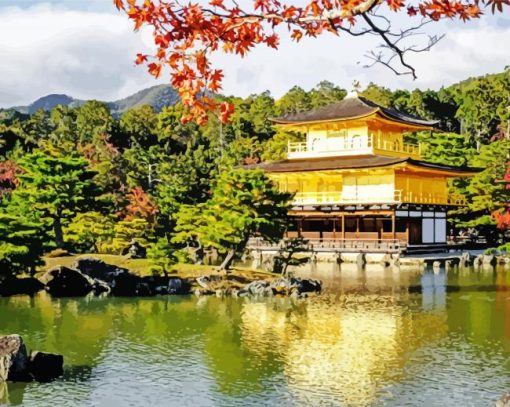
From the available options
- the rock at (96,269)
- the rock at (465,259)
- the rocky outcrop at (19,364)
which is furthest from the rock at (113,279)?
the rock at (465,259)

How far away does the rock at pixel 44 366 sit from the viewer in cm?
1287

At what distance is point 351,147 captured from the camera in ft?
141

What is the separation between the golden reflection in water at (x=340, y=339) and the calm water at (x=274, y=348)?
33 mm

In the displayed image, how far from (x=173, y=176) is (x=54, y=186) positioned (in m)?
13.8

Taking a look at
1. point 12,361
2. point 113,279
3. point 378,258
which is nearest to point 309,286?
point 113,279

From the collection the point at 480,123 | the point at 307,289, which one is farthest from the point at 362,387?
the point at 480,123

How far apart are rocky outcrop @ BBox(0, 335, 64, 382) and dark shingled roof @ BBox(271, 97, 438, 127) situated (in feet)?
99.2

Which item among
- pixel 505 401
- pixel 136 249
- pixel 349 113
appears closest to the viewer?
pixel 505 401

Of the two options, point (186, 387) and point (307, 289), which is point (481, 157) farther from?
point (186, 387)

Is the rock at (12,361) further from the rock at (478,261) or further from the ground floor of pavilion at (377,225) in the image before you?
the ground floor of pavilion at (377,225)

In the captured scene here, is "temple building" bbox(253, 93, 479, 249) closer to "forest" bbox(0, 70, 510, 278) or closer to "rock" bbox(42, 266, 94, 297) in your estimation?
"forest" bbox(0, 70, 510, 278)

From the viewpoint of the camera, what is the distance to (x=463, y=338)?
1652cm

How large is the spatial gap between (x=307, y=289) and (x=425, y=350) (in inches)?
366

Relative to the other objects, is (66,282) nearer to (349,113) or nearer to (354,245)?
(354,245)
